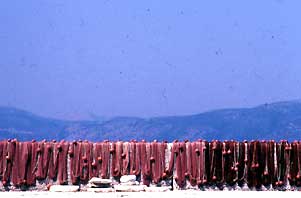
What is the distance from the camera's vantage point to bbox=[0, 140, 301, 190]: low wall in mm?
15281

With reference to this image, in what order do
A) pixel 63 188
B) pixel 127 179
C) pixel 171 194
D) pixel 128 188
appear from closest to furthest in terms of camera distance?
pixel 171 194
pixel 128 188
pixel 63 188
pixel 127 179

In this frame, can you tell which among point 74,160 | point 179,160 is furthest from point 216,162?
point 74,160

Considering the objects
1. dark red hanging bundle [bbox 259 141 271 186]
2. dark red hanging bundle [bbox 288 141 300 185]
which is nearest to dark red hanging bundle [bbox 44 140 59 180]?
dark red hanging bundle [bbox 259 141 271 186]

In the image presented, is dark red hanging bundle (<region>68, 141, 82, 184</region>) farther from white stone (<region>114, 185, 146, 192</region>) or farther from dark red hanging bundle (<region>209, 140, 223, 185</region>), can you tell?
dark red hanging bundle (<region>209, 140, 223, 185</region>)

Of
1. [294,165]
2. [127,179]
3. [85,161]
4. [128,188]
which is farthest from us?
[294,165]

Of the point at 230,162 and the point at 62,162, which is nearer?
the point at 62,162

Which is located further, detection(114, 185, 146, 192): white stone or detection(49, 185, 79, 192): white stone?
detection(49, 185, 79, 192): white stone

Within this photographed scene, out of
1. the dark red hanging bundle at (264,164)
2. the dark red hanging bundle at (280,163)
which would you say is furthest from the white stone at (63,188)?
the dark red hanging bundle at (280,163)

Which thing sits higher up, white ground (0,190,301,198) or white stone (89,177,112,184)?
white stone (89,177,112,184)

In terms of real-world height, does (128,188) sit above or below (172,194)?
above

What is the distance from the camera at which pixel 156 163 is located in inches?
608

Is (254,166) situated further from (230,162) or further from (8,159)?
(8,159)

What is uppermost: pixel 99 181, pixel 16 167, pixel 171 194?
pixel 16 167

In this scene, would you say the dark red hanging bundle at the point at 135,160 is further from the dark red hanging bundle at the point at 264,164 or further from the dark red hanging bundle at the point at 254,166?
the dark red hanging bundle at the point at 264,164
